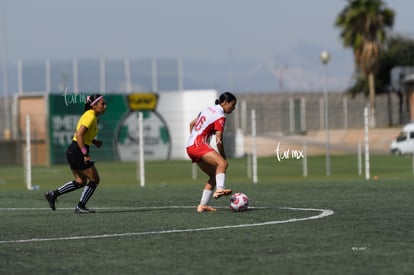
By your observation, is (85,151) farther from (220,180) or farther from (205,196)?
(220,180)

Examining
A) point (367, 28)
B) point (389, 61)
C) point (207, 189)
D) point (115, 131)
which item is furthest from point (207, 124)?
point (389, 61)

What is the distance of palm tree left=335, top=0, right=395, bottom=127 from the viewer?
69.3 meters

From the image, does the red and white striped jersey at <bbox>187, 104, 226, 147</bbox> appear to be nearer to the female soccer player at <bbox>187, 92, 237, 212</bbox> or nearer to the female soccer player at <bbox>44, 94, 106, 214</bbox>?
the female soccer player at <bbox>187, 92, 237, 212</bbox>

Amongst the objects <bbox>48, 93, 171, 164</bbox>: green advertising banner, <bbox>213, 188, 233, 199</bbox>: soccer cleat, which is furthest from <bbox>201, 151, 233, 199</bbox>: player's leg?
<bbox>48, 93, 171, 164</bbox>: green advertising banner

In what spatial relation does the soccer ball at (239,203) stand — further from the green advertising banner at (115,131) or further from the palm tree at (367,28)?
the palm tree at (367,28)

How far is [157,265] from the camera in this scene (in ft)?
33.5

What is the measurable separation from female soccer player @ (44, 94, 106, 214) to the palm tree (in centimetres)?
5252

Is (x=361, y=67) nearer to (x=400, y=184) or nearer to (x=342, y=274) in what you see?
(x=400, y=184)

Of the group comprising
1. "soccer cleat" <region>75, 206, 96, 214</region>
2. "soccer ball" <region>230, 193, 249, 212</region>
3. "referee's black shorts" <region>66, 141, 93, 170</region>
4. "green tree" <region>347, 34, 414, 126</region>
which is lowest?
"soccer cleat" <region>75, 206, 96, 214</region>

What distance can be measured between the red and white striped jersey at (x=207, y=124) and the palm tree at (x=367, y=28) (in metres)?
53.0

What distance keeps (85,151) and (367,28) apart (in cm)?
5410

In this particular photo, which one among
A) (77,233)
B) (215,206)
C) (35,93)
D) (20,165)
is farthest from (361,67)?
(77,233)

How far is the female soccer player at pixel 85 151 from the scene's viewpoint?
56.1 feet

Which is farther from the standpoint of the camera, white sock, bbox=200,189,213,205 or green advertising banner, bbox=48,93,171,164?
green advertising banner, bbox=48,93,171,164
